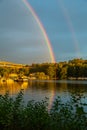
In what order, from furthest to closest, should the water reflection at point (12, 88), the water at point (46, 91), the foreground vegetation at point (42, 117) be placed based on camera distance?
the water reflection at point (12, 88)
the water at point (46, 91)
the foreground vegetation at point (42, 117)

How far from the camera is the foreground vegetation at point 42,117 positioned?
11.5 metres

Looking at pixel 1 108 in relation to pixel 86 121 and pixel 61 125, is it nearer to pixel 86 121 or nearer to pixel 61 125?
pixel 61 125

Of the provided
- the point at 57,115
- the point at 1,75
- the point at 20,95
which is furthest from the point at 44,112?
the point at 1,75

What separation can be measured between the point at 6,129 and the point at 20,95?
1485mm

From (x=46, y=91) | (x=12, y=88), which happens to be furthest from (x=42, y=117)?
(x=12, y=88)

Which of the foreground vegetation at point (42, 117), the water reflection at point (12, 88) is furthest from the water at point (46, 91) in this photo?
the foreground vegetation at point (42, 117)

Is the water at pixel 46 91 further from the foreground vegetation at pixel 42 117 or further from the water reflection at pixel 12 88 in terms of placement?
the foreground vegetation at pixel 42 117

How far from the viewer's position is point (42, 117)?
1202 cm

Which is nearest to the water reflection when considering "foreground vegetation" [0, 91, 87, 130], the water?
the water

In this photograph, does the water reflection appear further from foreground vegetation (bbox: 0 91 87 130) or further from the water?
foreground vegetation (bbox: 0 91 87 130)

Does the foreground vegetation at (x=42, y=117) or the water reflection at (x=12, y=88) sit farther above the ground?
the water reflection at (x=12, y=88)

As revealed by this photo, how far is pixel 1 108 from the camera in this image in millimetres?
12734

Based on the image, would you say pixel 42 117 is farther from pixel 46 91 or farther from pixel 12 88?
pixel 12 88

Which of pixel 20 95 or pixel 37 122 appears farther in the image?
pixel 20 95
